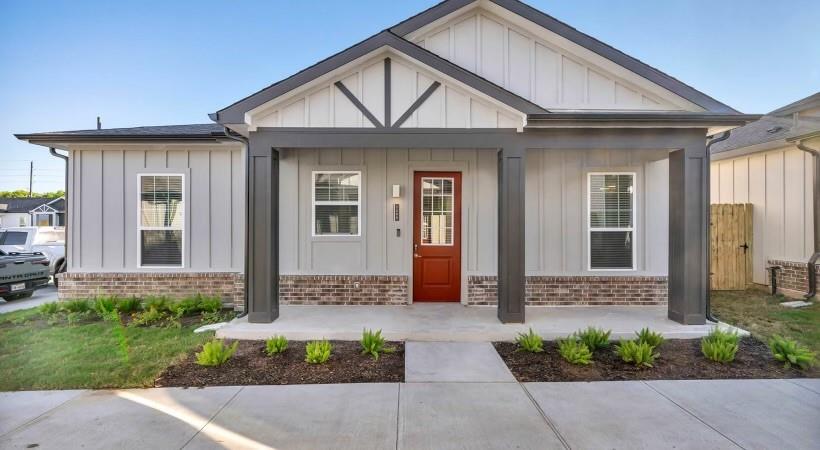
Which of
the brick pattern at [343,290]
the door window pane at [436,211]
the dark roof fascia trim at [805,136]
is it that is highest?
the dark roof fascia trim at [805,136]

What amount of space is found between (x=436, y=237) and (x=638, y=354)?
3.70 meters

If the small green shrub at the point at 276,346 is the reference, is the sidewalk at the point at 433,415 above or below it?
below

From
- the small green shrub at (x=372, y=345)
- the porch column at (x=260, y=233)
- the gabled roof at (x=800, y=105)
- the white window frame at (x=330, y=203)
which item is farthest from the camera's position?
the gabled roof at (x=800, y=105)

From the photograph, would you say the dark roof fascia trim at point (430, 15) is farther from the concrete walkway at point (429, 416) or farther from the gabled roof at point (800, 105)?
the gabled roof at point (800, 105)

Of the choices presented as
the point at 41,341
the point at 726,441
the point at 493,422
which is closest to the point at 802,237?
the point at 726,441

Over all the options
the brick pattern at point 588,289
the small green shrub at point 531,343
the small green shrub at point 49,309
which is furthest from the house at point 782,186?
the small green shrub at point 49,309

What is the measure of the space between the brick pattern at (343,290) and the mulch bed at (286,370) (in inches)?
80.7

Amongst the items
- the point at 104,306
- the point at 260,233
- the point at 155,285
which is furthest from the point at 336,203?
the point at 104,306

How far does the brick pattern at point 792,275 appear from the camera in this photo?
7.98 m

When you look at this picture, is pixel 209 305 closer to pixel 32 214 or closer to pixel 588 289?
pixel 588 289

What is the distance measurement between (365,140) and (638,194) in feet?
16.3

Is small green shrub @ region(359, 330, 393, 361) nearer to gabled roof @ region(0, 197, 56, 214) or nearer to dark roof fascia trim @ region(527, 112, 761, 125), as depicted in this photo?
dark roof fascia trim @ region(527, 112, 761, 125)

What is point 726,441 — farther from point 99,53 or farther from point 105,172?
point 99,53

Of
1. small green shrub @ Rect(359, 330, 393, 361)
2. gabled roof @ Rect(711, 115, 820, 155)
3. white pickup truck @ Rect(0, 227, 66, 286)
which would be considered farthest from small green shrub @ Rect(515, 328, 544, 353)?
white pickup truck @ Rect(0, 227, 66, 286)
